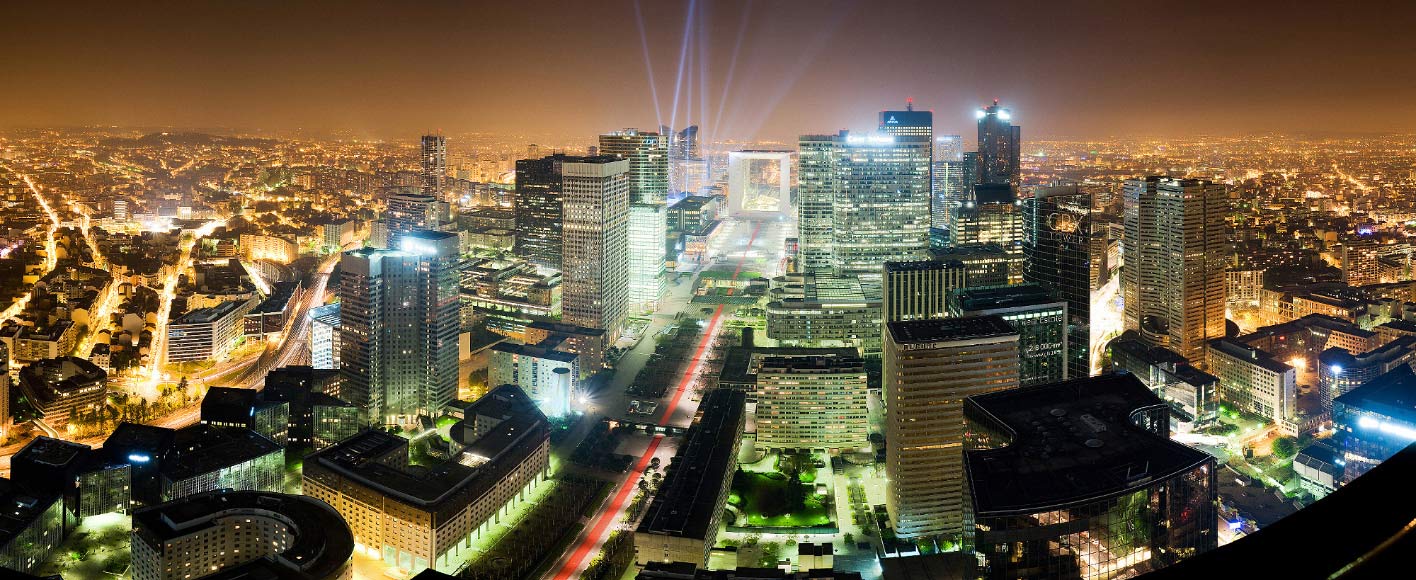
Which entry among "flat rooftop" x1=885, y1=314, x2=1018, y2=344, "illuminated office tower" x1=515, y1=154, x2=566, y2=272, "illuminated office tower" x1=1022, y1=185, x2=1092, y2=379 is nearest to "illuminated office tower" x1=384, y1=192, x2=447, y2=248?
"illuminated office tower" x1=515, y1=154, x2=566, y2=272

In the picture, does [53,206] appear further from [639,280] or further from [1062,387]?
[1062,387]

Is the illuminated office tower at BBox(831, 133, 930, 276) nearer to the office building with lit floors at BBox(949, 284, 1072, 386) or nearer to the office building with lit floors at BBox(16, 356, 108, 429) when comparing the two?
the office building with lit floors at BBox(949, 284, 1072, 386)

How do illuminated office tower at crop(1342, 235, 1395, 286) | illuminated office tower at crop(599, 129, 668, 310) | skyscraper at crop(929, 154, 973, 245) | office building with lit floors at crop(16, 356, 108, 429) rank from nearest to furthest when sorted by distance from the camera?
1. office building with lit floors at crop(16, 356, 108, 429)
2. illuminated office tower at crop(1342, 235, 1395, 286)
3. illuminated office tower at crop(599, 129, 668, 310)
4. skyscraper at crop(929, 154, 973, 245)

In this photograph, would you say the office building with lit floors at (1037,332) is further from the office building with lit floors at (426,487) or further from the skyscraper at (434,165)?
the skyscraper at (434,165)

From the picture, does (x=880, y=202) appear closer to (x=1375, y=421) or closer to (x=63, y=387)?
(x=1375, y=421)

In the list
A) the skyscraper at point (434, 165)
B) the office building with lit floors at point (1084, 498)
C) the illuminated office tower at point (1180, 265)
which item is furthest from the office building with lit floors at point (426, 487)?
the skyscraper at point (434, 165)

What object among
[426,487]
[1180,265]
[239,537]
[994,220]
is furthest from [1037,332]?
[239,537]

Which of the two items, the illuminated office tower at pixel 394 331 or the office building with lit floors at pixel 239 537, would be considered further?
the illuminated office tower at pixel 394 331
